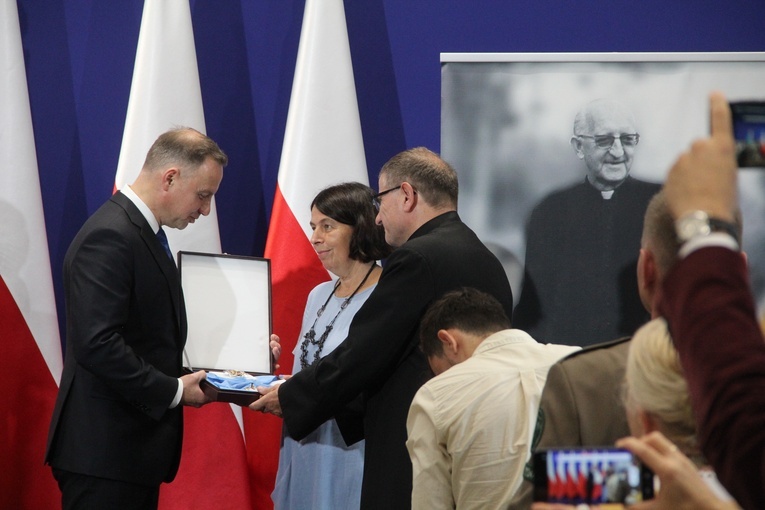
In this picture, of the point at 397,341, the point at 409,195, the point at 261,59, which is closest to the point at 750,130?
the point at 397,341

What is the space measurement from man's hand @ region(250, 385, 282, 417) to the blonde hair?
93.9 inches

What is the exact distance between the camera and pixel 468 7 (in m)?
4.37

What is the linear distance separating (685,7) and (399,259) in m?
2.20

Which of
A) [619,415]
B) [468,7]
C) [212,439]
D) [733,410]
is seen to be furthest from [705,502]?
[468,7]

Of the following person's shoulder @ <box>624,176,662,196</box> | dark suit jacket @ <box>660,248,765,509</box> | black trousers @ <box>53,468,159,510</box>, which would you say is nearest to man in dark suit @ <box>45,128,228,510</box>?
black trousers @ <box>53,468,159,510</box>

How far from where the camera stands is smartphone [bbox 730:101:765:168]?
96 centimetres

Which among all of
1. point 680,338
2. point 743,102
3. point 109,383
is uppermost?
point 743,102

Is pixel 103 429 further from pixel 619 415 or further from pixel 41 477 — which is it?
pixel 619 415

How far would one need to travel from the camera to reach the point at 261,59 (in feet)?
14.6

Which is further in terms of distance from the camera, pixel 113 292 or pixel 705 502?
pixel 113 292

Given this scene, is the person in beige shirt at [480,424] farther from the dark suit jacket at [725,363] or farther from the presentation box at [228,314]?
the presentation box at [228,314]

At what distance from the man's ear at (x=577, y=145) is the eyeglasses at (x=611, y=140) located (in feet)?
0.05

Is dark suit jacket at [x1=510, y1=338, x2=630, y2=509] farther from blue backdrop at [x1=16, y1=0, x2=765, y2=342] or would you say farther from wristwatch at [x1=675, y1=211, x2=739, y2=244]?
blue backdrop at [x1=16, y1=0, x2=765, y2=342]

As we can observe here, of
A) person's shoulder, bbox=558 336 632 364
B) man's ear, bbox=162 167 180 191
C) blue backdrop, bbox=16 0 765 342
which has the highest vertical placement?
blue backdrop, bbox=16 0 765 342
